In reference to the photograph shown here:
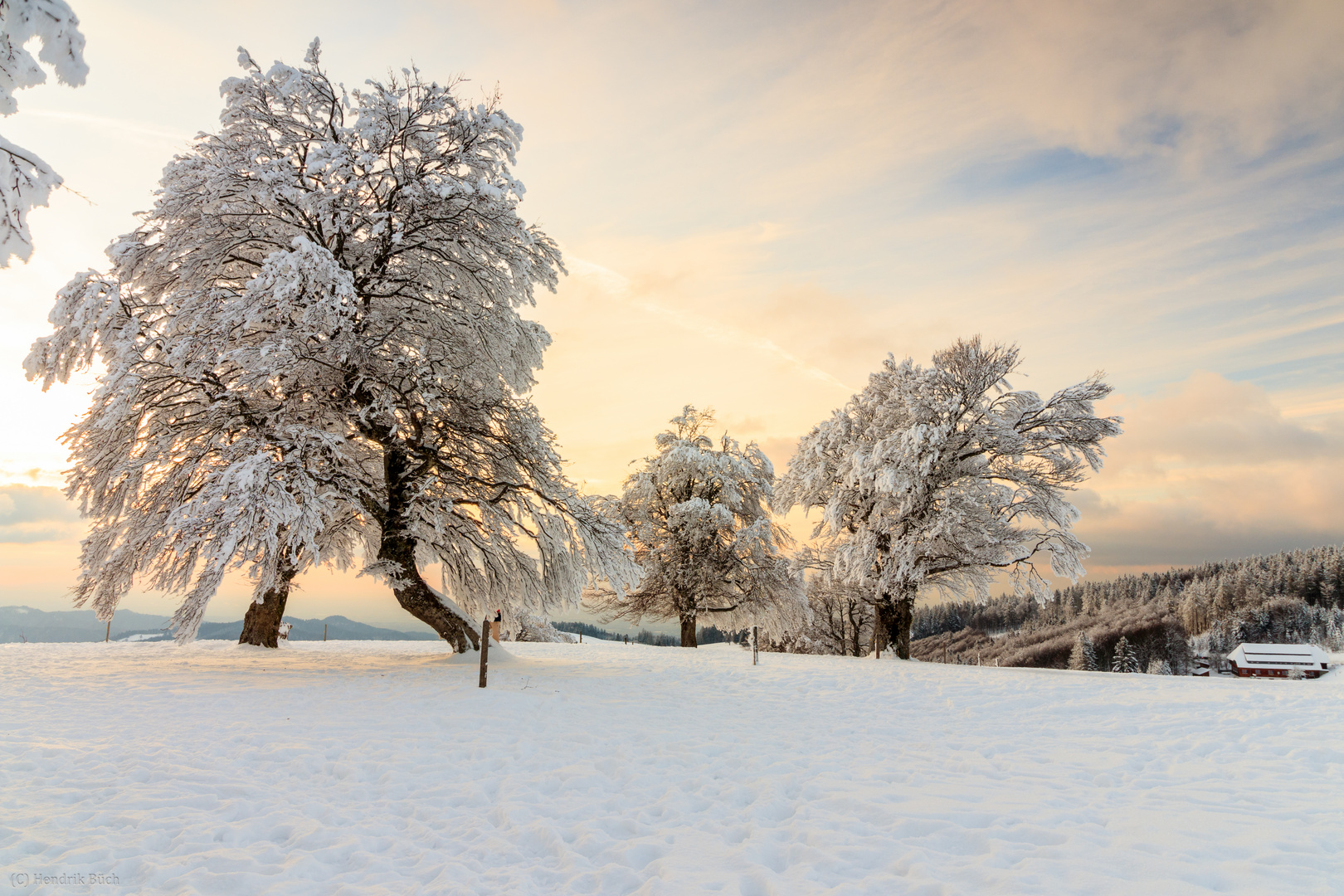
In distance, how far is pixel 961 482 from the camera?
64.8 feet

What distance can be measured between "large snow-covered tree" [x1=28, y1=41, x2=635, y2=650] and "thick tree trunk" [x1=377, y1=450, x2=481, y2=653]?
4 centimetres

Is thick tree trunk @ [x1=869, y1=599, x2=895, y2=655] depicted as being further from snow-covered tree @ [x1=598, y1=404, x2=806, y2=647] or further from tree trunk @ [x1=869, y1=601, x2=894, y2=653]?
snow-covered tree @ [x1=598, y1=404, x2=806, y2=647]

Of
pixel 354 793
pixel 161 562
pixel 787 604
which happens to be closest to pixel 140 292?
pixel 161 562

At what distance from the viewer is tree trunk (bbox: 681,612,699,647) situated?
2528cm

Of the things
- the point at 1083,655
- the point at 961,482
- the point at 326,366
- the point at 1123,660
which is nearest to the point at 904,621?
the point at 961,482

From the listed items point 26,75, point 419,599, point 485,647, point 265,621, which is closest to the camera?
point 26,75

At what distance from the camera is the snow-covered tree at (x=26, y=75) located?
4.37m

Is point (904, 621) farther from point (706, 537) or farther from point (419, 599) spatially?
point (419, 599)

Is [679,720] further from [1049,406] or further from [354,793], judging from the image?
[1049,406]

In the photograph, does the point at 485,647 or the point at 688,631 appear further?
the point at 688,631

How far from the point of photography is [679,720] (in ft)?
31.7

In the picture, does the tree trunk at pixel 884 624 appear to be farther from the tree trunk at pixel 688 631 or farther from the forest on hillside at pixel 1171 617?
the forest on hillside at pixel 1171 617

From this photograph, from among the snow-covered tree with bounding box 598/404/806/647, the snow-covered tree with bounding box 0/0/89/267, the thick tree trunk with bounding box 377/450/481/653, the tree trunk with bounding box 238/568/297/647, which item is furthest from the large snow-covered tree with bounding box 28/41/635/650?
the snow-covered tree with bounding box 598/404/806/647

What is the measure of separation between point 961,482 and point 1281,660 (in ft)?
157
